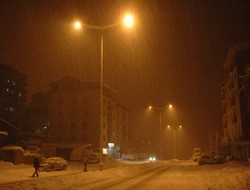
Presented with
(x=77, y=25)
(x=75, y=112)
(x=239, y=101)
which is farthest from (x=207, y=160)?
(x=75, y=112)

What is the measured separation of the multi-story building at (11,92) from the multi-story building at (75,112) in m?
21.2

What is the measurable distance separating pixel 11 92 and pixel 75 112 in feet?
118

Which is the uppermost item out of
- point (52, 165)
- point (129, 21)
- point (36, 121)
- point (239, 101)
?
point (129, 21)

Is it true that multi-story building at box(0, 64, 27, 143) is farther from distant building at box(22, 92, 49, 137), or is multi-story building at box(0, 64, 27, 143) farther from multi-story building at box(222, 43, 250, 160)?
multi-story building at box(222, 43, 250, 160)

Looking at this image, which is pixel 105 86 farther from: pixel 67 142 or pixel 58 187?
pixel 58 187

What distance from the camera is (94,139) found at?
6456 centimetres

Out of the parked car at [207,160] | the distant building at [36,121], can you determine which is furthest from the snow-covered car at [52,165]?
the distant building at [36,121]

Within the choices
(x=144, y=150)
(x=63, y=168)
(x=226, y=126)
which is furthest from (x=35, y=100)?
(x=63, y=168)

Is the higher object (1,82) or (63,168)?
(1,82)

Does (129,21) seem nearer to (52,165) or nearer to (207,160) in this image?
(52,165)

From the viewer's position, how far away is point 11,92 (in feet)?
306

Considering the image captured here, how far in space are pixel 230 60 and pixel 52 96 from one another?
39282mm

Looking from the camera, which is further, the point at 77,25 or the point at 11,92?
the point at 11,92

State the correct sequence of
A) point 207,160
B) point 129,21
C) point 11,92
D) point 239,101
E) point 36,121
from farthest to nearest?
1. point 11,92
2. point 36,121
3. point 239,101
4. point 207,160
5. point 129,21
